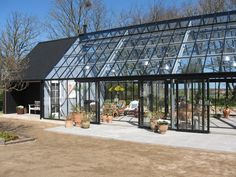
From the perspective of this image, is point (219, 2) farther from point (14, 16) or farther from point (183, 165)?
point (183, 165)

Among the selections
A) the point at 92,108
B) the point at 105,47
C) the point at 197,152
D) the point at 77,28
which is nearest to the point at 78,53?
the point at 105,47

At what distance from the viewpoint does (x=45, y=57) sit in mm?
20531

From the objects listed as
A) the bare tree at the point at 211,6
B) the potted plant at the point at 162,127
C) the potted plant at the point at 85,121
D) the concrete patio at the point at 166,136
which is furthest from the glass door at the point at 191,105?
the bare tree at the point at 211,6

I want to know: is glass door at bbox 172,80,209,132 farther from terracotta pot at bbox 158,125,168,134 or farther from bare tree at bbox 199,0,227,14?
bare tree at bbox 199,0,227,14

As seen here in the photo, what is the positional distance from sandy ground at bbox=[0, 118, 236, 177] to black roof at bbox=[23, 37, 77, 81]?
8.05m

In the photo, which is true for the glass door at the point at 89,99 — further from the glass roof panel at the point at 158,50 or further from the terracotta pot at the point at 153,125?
the terracotta pot at the point at 153,125

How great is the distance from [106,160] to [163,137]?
12.7ft

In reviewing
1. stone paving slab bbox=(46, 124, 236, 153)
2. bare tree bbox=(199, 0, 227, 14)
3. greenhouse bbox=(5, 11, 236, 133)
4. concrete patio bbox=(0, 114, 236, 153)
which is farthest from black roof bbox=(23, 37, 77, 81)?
bare tree bbox=(199, 0, 227, 14)

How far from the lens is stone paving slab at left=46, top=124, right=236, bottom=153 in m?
10.1

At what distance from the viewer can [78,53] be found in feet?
61.7

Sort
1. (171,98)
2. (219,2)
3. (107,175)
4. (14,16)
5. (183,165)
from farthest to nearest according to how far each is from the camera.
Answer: (14,16) < (219,2) < (171,98) < (183,165) < (107,175)

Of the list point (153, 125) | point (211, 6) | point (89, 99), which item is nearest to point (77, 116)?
point (89, 99)

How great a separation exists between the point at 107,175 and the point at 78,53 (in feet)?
41.7

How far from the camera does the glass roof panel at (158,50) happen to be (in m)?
13.0
